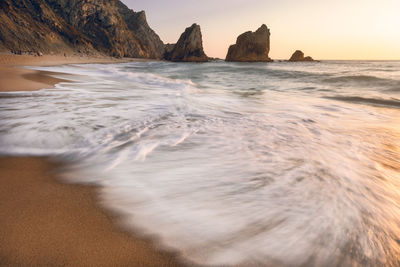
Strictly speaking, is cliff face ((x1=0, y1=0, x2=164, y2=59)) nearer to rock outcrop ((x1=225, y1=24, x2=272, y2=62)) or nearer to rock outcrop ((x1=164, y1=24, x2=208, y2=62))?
rock outcrop ((x1=164, y1=24, x2=208, y2=62))

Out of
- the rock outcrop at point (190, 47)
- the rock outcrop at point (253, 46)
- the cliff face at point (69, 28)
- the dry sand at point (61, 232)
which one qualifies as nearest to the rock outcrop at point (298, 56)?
the rock outcrop at point (253, 46)

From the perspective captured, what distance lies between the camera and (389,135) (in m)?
2.94

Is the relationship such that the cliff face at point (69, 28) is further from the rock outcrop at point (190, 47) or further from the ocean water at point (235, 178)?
the ocean water at point (235, 178)

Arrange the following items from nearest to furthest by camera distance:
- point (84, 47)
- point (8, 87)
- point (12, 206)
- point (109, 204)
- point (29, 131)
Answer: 1. point (12, 206)
2. point (109, 204)
3. point (29, 131)
4. point (8, 87)
5. point (84, 47)

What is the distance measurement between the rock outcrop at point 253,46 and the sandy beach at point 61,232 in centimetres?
7614

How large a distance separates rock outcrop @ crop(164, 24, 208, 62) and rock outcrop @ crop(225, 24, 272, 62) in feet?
45.6

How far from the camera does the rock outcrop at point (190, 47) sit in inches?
2447

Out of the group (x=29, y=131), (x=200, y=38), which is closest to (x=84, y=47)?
(x=200, y=38)

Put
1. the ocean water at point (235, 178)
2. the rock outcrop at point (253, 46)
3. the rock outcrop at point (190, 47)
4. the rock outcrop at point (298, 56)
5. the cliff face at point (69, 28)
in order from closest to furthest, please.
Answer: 1. the ocean water at point (235, 178)
2. the cliff face at point (69, 28)
3. the rock outcrop at point (190, 47)
4. the rock outcrop at point (253, 46)
5. the rock outcrop at point (298, 56)

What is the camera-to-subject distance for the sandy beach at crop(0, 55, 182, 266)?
0.83 meters

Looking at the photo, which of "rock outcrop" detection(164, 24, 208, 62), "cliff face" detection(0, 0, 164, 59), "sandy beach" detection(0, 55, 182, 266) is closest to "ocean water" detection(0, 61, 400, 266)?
"sandy beach" detection(0, 55, 182, 266)

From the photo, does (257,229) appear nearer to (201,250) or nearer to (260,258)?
(260,258)

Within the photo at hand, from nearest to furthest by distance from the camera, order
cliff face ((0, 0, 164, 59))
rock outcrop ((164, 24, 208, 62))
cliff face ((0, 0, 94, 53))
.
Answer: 1. cliff face ((0, 0, 94, 53))
2. cliff face ((0, 0, 164, 59))
3. rock outcrop ((164, 24, 208, 62))

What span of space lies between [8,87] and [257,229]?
5.91 meters
